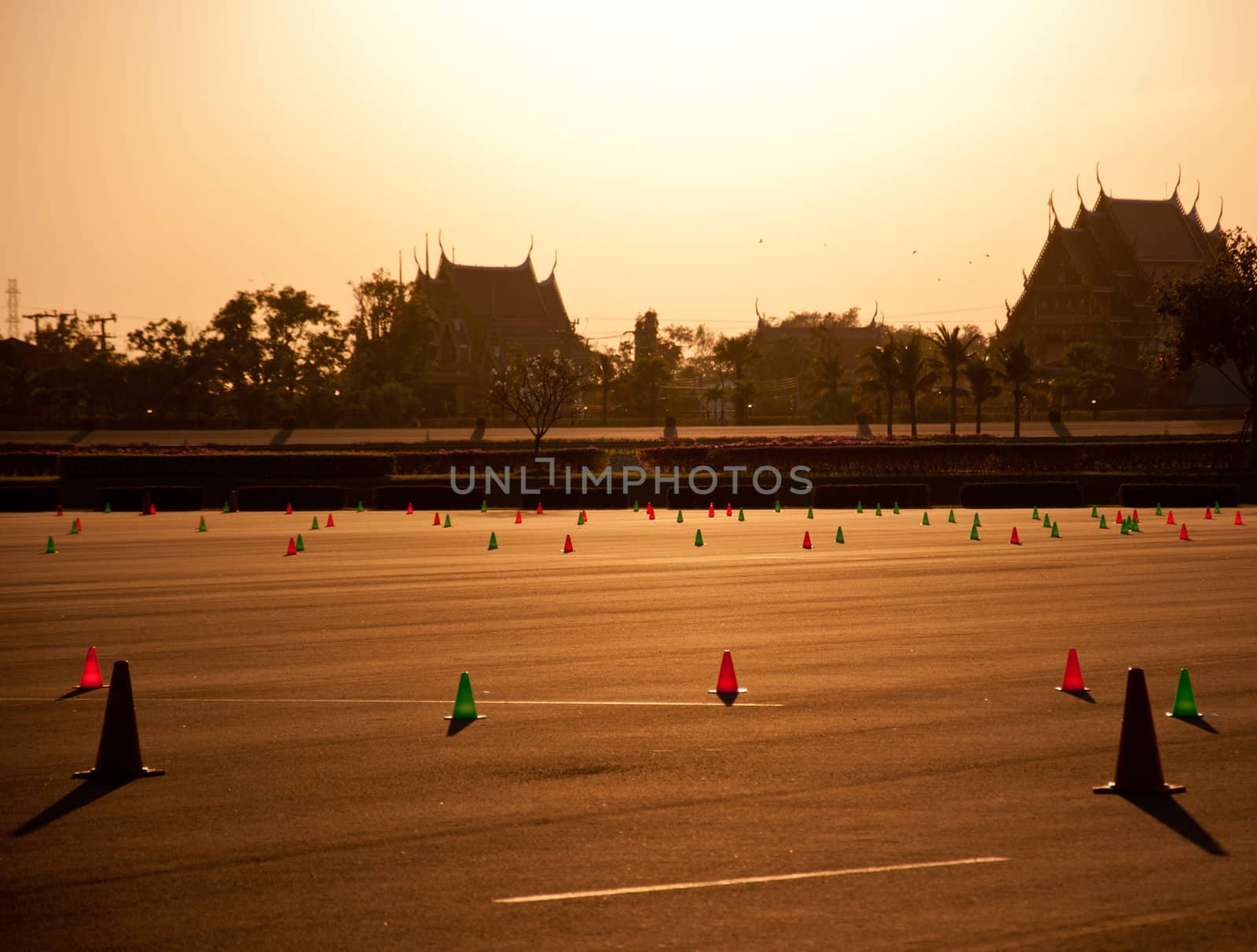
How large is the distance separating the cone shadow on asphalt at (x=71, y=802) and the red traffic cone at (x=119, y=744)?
0.23ft

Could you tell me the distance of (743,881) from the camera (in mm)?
5992

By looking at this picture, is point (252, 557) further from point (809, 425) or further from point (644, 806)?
point (809, 425)

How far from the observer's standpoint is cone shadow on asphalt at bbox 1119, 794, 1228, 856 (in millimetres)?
6480

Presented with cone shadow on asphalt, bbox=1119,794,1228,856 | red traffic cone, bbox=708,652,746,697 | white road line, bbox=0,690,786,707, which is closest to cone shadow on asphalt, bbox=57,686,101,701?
white road line, bbox=0,690,786,707

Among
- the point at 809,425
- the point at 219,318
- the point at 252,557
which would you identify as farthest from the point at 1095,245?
the point at 252,557

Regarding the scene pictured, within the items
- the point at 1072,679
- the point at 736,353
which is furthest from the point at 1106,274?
the point at 1072,679

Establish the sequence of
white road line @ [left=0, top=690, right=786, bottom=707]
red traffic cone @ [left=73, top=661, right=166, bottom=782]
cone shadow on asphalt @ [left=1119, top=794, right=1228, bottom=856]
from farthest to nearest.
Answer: white road line @ [left=0, top=690, right=786, bottom=707], red traffic cone @ [left=73, top=661, right=166, bottom=782], cone shadow on asphalt @ [left=1119, top=794, right=1228, bottom=856]

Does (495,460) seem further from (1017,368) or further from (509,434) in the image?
(1017,368)

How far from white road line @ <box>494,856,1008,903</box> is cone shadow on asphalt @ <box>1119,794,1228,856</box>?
1.01 meters

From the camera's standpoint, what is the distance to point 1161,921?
17.9 ft

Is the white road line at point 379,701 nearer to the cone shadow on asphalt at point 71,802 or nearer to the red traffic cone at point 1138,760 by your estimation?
the cone shadow on asphalt at point 71,802

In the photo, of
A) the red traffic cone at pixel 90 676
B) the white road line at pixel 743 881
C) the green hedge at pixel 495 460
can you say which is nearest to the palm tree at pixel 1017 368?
the green hedge at pixel 495 460

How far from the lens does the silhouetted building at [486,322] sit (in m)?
110

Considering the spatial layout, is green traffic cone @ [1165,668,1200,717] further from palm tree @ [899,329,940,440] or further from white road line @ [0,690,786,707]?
palm tree @ [899,329,940,440]
